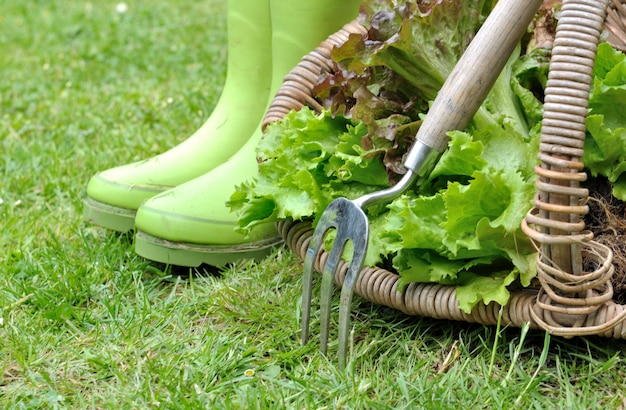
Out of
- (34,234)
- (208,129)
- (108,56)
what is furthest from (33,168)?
(108,56)

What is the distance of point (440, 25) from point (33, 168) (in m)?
1.47

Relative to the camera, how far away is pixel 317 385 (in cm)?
133

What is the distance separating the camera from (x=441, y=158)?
54.6 inches

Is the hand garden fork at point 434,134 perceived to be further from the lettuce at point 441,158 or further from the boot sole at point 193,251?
the boot sole at point 193,251

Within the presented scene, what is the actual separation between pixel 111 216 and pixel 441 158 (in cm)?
92

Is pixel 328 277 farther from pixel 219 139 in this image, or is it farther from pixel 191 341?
pixel 219 139

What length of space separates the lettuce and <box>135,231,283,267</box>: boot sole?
0.68ft

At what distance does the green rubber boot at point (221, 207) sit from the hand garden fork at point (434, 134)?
429mm

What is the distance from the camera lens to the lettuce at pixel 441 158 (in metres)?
1.32

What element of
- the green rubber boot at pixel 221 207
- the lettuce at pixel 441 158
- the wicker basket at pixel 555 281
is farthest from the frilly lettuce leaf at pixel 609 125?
the green rubber boot at pixel 221 207

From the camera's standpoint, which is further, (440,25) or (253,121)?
(253,121)

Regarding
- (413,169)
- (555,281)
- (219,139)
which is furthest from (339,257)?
(219,139)

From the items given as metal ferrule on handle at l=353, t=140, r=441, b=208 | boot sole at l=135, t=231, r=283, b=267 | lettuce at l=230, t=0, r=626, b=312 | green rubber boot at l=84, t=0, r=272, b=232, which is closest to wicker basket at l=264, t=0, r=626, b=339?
lettuce at l=230, t=0, r=626, b=312

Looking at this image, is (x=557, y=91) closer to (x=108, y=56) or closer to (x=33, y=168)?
(x=33, y=168)
